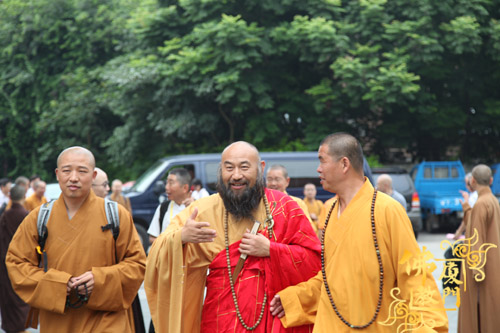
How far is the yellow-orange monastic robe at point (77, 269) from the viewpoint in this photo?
393 centimetres

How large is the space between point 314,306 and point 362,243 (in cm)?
71

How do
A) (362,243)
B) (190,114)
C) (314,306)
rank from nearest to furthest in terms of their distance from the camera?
(362,243) < (314,306) < (190,114)

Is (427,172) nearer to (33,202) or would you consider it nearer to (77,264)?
(33,202)

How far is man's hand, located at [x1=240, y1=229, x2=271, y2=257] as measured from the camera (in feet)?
12.0

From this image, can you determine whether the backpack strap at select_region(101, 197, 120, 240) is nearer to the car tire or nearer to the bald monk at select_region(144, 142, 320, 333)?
the bald monk at select_region(144, 142, 320, 333)

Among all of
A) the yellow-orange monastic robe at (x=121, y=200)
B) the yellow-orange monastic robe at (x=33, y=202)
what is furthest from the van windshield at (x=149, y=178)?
the yellow-orange monastic robe at (x=33, y=202)

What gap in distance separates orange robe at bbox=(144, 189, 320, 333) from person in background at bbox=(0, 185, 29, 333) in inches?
149

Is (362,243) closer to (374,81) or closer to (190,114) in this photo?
(374,81)

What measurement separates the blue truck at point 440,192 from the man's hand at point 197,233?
14.1m

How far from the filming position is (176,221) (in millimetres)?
4020

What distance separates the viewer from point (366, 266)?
9.91 feet

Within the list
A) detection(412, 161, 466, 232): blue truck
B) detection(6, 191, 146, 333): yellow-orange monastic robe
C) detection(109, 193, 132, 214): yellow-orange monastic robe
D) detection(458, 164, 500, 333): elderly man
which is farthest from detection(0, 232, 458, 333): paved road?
detection(109, 193, 132, 214): yellow-orange monastic robe

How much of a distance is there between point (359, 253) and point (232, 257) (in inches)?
38.0

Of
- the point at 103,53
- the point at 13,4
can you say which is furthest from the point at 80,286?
the point at 13,4
